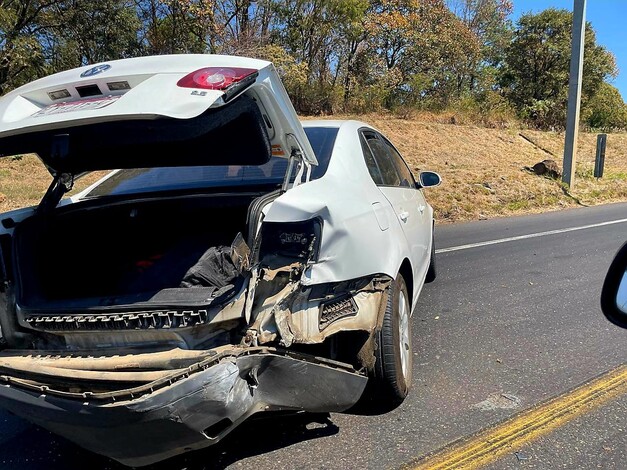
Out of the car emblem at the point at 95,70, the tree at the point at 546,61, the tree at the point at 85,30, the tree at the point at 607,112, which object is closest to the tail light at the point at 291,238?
the car emblem at the point at 95,70

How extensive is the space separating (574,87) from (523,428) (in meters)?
13.6

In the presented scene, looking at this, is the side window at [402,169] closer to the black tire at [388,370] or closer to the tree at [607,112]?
the black tire at [388,370]

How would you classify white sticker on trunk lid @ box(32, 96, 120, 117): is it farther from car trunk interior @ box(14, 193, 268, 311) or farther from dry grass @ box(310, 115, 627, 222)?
dry grass @ box(310, 115, 627, 222)

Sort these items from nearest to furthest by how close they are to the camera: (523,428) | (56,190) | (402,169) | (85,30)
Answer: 1. (523,428)
2. (56,190)
3. (402,169)
4. (85,30)

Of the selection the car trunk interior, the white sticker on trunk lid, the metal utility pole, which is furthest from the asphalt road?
the metal utility pole

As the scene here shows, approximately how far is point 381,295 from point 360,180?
79 cm

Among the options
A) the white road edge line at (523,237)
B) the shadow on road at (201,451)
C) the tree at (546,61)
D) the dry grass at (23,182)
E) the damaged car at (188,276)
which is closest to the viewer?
the damaged car at (188,276)

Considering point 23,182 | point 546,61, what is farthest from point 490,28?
point 23,182

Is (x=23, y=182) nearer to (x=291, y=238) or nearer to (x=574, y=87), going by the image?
(x=291, y=238)

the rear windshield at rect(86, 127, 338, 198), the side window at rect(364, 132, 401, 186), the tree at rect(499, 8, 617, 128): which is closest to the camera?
the rear windshield at rect(86, 127, 338, 198)

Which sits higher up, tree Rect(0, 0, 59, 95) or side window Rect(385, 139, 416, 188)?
tree Rect(0, 0, 59, 95)

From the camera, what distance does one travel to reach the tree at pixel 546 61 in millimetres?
30391

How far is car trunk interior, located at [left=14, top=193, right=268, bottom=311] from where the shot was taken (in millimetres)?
2846

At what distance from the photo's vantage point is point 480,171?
15.5 m
